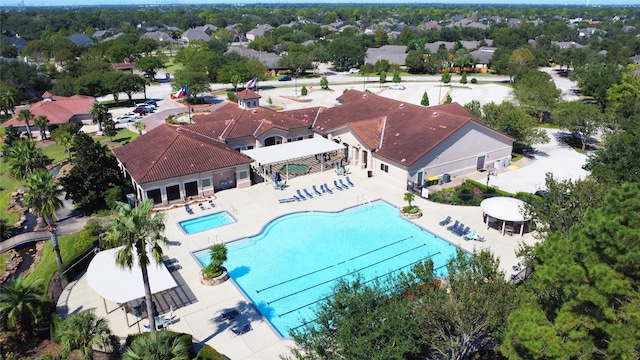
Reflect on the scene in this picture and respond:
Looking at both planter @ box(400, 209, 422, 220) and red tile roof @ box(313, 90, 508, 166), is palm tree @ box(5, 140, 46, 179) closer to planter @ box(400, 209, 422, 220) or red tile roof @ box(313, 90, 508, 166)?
red tile roof @ box(313, 90, 508, 166)

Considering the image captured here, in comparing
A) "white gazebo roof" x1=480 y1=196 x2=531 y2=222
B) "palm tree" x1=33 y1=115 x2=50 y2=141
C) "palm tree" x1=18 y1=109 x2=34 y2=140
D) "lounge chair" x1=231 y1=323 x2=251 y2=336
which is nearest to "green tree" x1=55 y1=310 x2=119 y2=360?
"lounge chair" x1=231 y1=323 x2=251 y2=336

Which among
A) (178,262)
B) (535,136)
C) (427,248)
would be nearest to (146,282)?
(178,262)

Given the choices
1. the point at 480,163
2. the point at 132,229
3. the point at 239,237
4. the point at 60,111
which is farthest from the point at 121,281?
the point at 60,111

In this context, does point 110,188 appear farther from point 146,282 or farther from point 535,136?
point 535,136

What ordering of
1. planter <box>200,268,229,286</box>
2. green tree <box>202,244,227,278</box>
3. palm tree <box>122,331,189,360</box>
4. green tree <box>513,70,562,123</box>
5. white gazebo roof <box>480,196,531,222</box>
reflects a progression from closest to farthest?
1. palm tree <box>122,331,189,360</box>
2. planter <box>200,268,229,286</box>
3. green tree <box>202,244,227,278</box>
4. white gazebo roof <box>480,196,531,222</box>
5. green tree <box>513,70,562,123</box>

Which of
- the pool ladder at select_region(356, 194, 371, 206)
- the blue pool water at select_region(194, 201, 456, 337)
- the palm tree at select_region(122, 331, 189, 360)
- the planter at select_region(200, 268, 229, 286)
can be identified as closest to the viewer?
the palm tree at select_region(122, 331, 189, 360)

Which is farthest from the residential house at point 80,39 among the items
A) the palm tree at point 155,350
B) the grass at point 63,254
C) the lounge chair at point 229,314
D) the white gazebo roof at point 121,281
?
the palm tree at point 155,350
